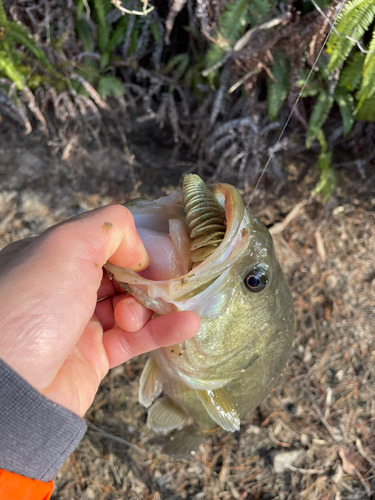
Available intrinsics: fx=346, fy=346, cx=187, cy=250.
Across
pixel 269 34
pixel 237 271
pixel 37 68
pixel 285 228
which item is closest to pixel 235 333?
pixel 237 271

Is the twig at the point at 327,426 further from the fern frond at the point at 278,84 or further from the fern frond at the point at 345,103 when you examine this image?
the fern frond at the point at 278,84

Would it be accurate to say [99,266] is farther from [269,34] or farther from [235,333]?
[269,34]

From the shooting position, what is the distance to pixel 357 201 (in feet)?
13.8

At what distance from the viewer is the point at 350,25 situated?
8.90 feet

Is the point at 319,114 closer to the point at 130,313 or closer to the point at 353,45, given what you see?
the point at 353,45

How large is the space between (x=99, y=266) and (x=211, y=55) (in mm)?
2685

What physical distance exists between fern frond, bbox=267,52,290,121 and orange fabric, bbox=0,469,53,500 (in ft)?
11.4

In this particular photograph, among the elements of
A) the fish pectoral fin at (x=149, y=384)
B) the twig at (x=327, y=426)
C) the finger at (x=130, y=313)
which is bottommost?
the twig at (x=327, y=426)

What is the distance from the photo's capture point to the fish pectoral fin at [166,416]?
296 centimetres

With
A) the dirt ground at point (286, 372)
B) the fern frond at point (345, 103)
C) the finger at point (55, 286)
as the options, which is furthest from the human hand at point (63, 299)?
the fern frond at point (345, 103)

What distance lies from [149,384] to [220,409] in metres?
0.56

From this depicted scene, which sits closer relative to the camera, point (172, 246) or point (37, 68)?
point (172, 246)

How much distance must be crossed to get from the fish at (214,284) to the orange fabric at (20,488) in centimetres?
87

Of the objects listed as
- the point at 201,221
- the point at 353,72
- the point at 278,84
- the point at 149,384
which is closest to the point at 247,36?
the point at 278,84
